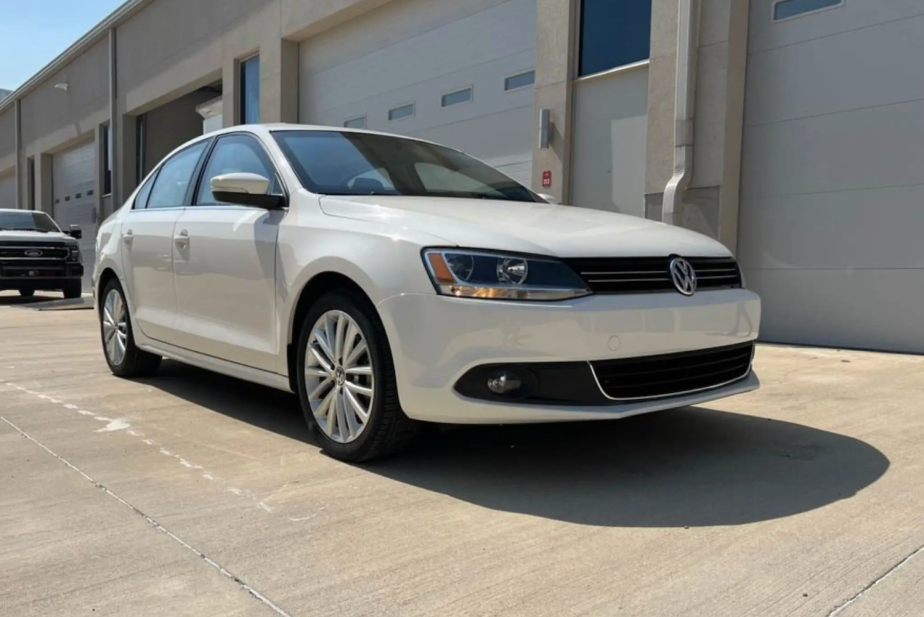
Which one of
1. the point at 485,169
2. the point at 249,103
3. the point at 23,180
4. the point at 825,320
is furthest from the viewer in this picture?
the point at 23,180

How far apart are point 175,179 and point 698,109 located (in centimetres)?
536

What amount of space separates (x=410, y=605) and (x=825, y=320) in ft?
21.3

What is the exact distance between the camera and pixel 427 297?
2.88 meters

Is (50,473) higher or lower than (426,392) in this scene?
lower

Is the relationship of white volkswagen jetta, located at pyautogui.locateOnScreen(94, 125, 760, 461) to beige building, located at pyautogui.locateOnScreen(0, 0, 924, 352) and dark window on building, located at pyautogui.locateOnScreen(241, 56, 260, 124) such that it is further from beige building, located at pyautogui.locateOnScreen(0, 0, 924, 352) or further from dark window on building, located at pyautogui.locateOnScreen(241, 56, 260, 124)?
dark window on building, located at pyautogui.locateOnScreen(241, 56, 260, 124)

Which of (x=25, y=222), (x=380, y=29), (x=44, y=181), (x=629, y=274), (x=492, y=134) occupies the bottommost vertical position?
(x=629, y=274)

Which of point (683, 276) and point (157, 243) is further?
point (157, 243)

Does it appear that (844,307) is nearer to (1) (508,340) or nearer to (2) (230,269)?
(1) (508,340)

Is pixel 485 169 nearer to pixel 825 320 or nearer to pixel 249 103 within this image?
pixel 825 320

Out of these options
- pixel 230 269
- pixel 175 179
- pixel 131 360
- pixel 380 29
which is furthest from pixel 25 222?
pixel 230 269

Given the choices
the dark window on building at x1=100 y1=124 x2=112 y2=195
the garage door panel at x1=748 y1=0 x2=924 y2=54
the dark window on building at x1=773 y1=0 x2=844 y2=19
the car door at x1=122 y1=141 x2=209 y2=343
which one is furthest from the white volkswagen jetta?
the dark window on building at x1=100 y1=124 x2=112 y2=195

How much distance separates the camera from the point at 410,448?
3.41 meters

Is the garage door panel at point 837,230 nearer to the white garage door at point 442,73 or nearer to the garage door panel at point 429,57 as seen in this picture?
the white garage door at point 442,73

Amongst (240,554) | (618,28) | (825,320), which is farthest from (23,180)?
(240,554)
